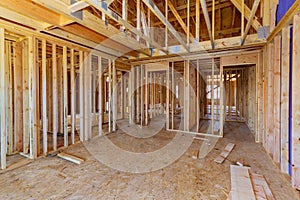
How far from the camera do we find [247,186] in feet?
6.71

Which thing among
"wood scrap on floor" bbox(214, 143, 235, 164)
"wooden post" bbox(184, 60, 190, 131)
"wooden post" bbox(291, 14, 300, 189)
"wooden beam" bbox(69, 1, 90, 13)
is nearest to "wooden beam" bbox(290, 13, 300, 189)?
"wooden post" bbox(291, 14, 300, 189)

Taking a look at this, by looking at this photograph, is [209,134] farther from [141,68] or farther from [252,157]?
[141,68]

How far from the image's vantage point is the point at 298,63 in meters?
2.04

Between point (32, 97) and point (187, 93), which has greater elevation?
point (187, 93)

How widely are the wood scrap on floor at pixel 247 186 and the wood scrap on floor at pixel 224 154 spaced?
1.20ft

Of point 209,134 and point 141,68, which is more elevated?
point 141,68

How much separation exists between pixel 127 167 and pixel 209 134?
300cm

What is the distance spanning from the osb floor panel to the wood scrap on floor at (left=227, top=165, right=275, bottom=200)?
Answer: 0.08 meters

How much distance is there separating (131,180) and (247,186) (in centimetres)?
156

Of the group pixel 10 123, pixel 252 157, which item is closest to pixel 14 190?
pixel 10 123

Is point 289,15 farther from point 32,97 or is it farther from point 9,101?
point 9,101

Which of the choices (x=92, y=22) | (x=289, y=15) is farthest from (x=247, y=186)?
(x=92, y=22)

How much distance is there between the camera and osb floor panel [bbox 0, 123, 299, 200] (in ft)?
6.38

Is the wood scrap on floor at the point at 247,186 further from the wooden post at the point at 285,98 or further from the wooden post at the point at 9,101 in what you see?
the wooden post at the point at 9,101
